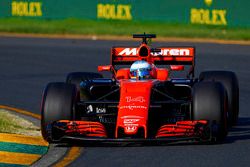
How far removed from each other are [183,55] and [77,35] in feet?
66.8

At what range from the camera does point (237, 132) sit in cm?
1345

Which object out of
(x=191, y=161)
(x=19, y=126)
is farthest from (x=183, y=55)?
(x=191, y=161)

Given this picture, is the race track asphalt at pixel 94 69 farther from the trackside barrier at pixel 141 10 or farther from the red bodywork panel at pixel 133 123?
the trackside barrier at pixel 141 10

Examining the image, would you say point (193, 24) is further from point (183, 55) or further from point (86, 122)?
point (86, 122)

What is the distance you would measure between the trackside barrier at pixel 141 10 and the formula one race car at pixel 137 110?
18.1 meters

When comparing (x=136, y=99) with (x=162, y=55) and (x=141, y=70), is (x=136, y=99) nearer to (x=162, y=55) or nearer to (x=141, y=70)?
(x=141, y=70)

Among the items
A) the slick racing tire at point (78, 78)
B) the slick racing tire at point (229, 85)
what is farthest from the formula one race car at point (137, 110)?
the slick racing tire at point (78, 78)

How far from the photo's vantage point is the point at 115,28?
3453cm

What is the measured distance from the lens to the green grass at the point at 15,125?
1314 centimetres

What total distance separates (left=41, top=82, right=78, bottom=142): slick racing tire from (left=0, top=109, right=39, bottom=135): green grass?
105 cm

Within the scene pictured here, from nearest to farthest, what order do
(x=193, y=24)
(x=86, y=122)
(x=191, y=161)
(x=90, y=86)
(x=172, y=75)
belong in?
(x=191, y=161) → (x=86, y=122) → (x=90, y=86) → (x=172, y=75) → (x=193, y=24)

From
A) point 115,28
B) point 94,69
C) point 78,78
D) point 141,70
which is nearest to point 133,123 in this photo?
point 141,70

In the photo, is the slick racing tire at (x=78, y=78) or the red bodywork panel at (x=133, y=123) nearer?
the red bodywork panel at (x=133, y=123)

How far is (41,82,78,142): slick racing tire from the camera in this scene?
39.5ft
